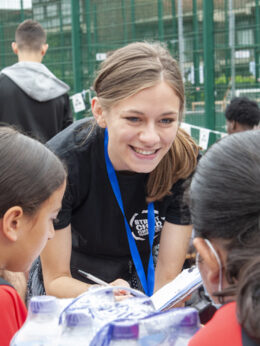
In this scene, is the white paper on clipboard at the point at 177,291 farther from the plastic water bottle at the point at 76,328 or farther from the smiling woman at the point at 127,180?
the plastic water bottle at the point at 76,328

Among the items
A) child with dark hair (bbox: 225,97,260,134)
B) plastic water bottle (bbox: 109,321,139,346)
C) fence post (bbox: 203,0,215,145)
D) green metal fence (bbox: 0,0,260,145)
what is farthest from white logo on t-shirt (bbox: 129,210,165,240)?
fence post (bbox: 203,0,215,145)

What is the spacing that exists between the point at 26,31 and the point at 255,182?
4267 mm

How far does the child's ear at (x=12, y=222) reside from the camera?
1.66 metres

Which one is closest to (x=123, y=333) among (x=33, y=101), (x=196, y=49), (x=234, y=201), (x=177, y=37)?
(x=234, y=201)

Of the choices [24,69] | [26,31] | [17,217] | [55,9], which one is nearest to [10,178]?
[17,217]

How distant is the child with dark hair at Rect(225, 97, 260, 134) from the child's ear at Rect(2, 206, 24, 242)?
3756 millimetres

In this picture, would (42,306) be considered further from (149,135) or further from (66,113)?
(66,113)

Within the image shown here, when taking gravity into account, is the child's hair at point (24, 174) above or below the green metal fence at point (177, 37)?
below

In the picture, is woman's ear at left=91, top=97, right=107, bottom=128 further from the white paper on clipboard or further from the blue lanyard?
the white paper on clipboard

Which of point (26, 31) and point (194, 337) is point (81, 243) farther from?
point (26, 31)

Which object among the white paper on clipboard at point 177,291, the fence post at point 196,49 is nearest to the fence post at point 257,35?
the fence post at point 196,49

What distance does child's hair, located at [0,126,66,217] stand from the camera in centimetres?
166

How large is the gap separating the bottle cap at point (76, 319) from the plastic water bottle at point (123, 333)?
0.13m

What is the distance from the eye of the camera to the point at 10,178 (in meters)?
1.65
